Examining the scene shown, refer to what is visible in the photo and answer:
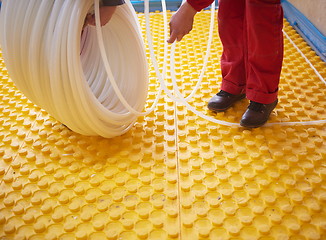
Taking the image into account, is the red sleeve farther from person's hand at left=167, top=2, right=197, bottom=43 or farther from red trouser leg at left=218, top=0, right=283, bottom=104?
red trouser leg at left=218, top=0, right=283, bottom=104

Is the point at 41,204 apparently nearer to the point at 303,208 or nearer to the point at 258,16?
the point at 303,208

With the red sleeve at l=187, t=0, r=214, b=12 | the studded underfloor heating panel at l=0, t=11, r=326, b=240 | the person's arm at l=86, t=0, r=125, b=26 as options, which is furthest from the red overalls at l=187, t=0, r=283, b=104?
the person's arm at l=86, t=0, r=125, b=26

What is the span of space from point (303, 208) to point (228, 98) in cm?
76

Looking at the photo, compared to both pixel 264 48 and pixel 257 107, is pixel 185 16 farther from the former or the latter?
pixel 257 107

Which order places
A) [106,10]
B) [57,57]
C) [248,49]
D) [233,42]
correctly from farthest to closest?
[233,42] < [248,49] < [106,10] < [57,57]

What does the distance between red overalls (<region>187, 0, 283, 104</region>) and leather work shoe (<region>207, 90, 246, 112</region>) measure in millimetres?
31

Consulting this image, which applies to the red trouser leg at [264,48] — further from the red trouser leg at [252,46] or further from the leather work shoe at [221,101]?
the leather work shoe at [221,101]

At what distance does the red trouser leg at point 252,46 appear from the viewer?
152 cm

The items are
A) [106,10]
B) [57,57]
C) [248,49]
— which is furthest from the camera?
[248,49]

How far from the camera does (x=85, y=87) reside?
4.82 feet

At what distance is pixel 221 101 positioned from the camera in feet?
6.11

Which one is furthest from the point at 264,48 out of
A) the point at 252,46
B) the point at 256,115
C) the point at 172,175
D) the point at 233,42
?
the point at 172,175

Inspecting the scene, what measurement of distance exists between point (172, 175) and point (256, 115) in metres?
0.56

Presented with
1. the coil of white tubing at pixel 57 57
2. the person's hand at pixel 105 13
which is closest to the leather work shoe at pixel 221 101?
the coil of white tubing at pixel 57 57
